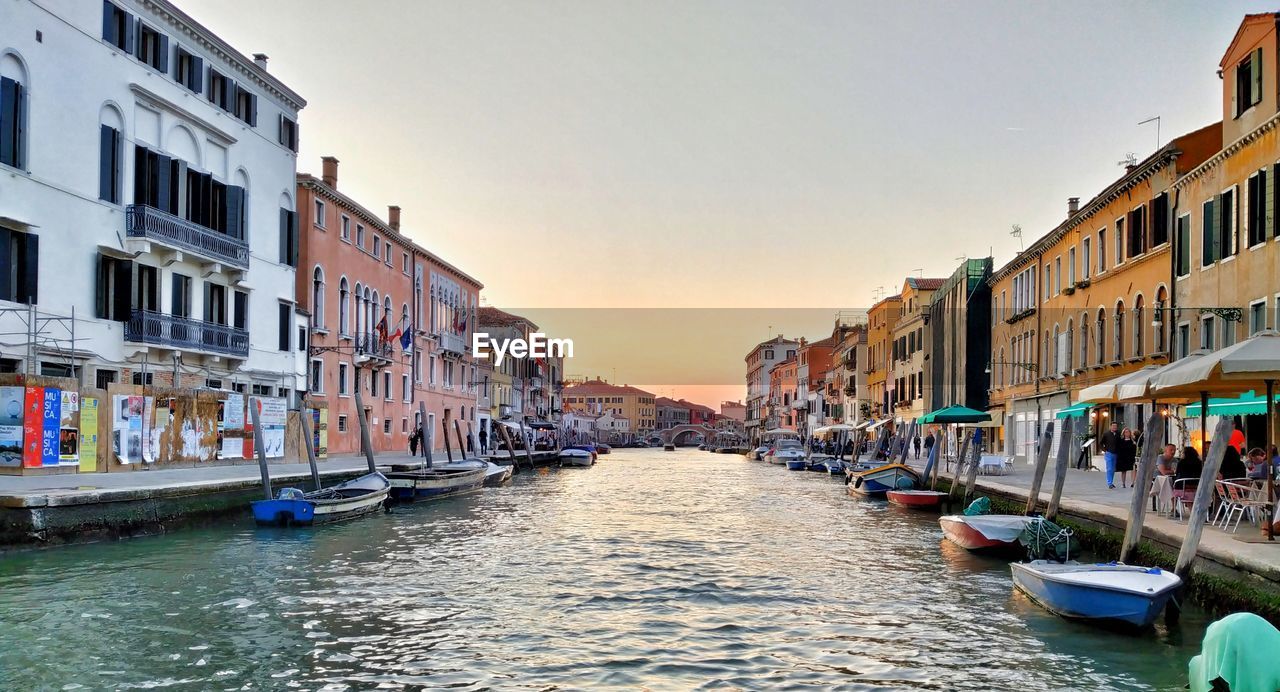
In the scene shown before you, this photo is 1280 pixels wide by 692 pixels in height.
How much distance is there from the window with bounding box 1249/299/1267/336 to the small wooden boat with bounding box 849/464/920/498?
11113 millimetres

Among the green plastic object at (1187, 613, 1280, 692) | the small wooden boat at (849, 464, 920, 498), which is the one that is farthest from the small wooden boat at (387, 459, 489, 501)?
the green plastic object at (1187, 613, 1280, 692)

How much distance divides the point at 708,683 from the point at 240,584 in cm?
714

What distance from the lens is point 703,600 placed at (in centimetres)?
1223

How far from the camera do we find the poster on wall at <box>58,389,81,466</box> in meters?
19.1

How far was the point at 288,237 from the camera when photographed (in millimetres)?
32312

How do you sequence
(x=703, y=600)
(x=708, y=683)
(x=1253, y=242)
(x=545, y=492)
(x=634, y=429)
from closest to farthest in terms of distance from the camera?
(x=708, y=683)
(x=703, y=600)
(x=1253, y=242)
(x=545, y=492)
(x=634, y=429)

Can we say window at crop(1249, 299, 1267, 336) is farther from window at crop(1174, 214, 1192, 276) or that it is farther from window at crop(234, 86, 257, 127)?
window at crop(234, 86, 257, 127)

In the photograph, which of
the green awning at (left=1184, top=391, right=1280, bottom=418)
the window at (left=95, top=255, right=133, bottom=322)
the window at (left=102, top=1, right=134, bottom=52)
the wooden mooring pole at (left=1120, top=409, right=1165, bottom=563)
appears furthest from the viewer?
the window at (left=102, top=1, right=134, bottom=52)

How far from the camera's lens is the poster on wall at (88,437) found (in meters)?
19.8

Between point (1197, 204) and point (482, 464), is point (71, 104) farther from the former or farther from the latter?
point (1197, 204)

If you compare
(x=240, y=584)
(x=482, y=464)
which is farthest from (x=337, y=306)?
(x=240, y=584)

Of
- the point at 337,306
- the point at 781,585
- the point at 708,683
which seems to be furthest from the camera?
the point at 337,306

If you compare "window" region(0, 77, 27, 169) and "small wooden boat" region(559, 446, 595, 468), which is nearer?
"window" region(0, 77, 27, 169)

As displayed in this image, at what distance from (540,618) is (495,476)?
81.1 ft
